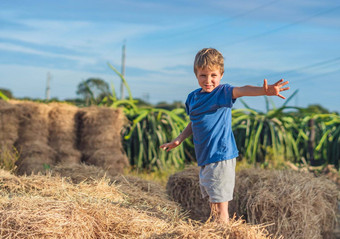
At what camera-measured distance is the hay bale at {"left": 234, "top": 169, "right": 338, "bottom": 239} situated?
13.5 feet

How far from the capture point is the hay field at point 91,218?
2.47 meters

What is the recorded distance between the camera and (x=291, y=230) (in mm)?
4117

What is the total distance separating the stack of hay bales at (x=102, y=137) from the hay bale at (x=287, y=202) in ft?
9.10

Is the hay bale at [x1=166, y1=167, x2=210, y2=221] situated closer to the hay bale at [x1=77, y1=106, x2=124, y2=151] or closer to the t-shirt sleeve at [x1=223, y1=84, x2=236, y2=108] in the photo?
the t-shirt sleeve at [x1=223, y1=84, x2=236, y2=108]

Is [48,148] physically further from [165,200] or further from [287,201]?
[287,201]

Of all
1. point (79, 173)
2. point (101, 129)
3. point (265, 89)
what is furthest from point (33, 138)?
point (265, 89)

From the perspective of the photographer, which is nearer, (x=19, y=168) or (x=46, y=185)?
(x=46, y=185)

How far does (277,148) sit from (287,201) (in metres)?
4.18

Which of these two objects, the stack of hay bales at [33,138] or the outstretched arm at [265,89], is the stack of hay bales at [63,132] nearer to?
the stack of hay bales at [33,138]

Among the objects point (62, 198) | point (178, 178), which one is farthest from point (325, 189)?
point (62, 198)

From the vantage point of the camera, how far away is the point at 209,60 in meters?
3.31

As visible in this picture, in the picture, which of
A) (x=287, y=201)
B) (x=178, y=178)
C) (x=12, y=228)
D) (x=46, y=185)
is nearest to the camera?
(x=12, y=228)

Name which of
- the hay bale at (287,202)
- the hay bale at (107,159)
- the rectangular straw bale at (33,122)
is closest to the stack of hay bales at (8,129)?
the rectangular straw bale at (33,122)

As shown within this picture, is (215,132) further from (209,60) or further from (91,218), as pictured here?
(91,218)
